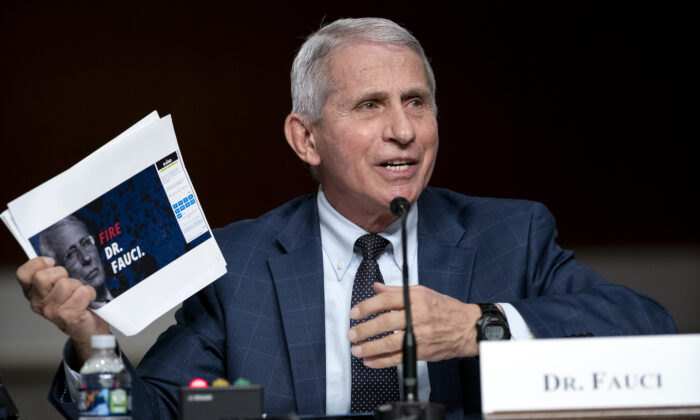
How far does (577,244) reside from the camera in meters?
3.72

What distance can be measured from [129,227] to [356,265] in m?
0.66

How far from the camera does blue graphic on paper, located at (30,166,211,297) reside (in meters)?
1.55

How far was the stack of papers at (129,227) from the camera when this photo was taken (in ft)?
5.00

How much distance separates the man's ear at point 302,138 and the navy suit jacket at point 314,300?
0.17 metres

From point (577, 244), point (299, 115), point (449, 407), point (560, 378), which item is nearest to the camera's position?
point (560, 378)

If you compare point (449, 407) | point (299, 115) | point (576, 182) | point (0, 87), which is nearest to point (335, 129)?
point (299, 115)

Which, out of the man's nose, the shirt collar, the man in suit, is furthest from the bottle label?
the man's nose

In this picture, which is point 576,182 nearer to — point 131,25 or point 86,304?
point 131,25

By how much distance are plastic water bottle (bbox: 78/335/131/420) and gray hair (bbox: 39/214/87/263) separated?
199 mm

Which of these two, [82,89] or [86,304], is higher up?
[82,89]

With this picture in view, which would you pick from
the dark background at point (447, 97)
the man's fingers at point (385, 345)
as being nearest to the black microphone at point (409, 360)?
the man's fingers at point (385, 345)

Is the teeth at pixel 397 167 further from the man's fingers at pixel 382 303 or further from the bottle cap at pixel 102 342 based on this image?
the bottle cap at pixel 102 342

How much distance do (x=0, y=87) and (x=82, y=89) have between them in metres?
0.35

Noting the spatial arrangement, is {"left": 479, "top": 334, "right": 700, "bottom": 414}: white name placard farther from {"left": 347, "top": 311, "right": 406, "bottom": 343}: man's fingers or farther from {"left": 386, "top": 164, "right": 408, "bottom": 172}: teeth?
{"left": 386, "top": 164, "right": 408, "bottom": 172}: teeth
